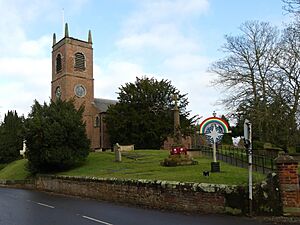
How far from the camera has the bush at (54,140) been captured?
25406 mm

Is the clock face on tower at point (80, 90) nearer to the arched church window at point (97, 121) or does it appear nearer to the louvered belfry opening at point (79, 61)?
the louvered belfry opening at point (79, 61)

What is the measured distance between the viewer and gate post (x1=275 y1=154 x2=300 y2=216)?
29.8 ft

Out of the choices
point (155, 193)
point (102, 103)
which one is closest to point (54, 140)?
point (155, 193)

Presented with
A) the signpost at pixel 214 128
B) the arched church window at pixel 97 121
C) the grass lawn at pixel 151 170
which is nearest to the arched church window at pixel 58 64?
the arched church window at pixel 97 121

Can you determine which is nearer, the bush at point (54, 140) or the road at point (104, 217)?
the road at point (104, 217)

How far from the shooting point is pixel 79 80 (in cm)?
5775

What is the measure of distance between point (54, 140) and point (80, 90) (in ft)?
109

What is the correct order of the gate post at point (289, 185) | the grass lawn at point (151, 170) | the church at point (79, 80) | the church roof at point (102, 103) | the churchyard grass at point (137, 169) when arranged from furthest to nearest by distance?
the church roof at point (102, 103)
the church at point (79, 80)
the churchyard grass at point (137, 169)
the grass lawn at point (151, 170)
the gate post at point (289, 185)

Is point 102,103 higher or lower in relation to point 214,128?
higher

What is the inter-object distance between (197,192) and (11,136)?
4603 cm

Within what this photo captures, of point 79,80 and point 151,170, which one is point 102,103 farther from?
point 151,170

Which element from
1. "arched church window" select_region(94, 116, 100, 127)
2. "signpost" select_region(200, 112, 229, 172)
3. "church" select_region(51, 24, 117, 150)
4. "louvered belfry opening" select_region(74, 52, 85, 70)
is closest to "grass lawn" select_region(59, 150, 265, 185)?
"signpost" select_region(200, 112, 229, 172)

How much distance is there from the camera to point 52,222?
9.58 m

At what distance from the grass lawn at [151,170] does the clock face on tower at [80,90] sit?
28.1 m
